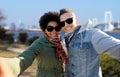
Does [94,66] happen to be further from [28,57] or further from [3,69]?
[3,69]

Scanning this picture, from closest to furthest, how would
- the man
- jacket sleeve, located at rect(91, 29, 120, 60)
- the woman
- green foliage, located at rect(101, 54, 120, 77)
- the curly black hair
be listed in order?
1. jacket sleeve, located at rect(91, 29, 120, 60)
2. the man
3. the woman
4. the curly black hair
5. green foliage, located at rect(101, 54, 120, 77)

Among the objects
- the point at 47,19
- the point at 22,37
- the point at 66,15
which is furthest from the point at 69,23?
the point at 22,37

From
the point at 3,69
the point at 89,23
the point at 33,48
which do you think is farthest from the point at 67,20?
the point at 3,69

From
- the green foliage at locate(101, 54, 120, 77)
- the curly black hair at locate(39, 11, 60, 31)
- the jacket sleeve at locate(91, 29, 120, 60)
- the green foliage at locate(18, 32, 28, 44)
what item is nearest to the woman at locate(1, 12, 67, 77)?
the curly black hair at locate(39, 11, 60, 31)

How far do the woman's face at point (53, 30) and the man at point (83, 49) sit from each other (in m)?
0.26

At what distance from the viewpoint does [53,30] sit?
142 inches

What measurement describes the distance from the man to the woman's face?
0.26 m

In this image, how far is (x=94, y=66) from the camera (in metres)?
3.21

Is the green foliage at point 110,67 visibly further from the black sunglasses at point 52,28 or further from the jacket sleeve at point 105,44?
the jacket sleeve at point 105,44

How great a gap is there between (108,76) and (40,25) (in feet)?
16.3

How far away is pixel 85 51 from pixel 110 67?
17.6ft

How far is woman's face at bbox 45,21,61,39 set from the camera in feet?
11.8

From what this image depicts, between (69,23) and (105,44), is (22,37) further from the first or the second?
(105,44)

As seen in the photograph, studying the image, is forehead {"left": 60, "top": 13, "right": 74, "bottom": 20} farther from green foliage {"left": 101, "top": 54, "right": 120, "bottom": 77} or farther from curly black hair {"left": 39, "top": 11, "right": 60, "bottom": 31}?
green foliage {"left": 101, "top": 54, "right": 120, "bottom": 77}
